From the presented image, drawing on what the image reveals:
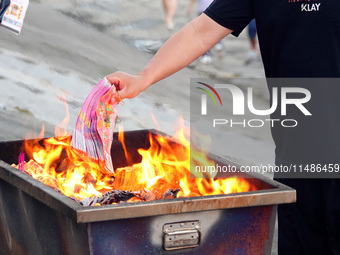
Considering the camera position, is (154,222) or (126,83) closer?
(154,222)

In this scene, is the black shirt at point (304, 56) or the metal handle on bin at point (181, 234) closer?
the metal handle on bin at point (181, 234)

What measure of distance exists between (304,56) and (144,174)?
0.88 m

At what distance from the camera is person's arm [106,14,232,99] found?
2.70m

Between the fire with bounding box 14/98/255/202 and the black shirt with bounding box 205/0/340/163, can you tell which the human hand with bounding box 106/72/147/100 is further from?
the black shirt with bounding box 205/0/340/163

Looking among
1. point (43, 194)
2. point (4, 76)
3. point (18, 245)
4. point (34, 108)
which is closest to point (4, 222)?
point (18, 245)

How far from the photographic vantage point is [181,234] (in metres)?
2.23

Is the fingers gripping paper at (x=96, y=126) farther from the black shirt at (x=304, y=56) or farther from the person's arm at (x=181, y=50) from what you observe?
the black shirt at (x=304, y=56)

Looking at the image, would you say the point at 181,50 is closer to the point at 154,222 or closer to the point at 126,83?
the point at 126,83

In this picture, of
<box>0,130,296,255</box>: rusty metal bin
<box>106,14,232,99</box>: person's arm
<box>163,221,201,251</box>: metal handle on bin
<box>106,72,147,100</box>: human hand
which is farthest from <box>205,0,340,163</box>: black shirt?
<box>163,221,201,251</box>: metal handle on bin

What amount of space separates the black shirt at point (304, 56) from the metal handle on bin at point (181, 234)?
0.58 meters

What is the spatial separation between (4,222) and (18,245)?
139 mm

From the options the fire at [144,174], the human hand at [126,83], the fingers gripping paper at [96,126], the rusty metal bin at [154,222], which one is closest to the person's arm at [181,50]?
the human hand at [126,83]

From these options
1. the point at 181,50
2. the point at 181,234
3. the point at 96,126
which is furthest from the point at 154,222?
the point at 181,50

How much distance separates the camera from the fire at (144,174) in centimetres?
269
